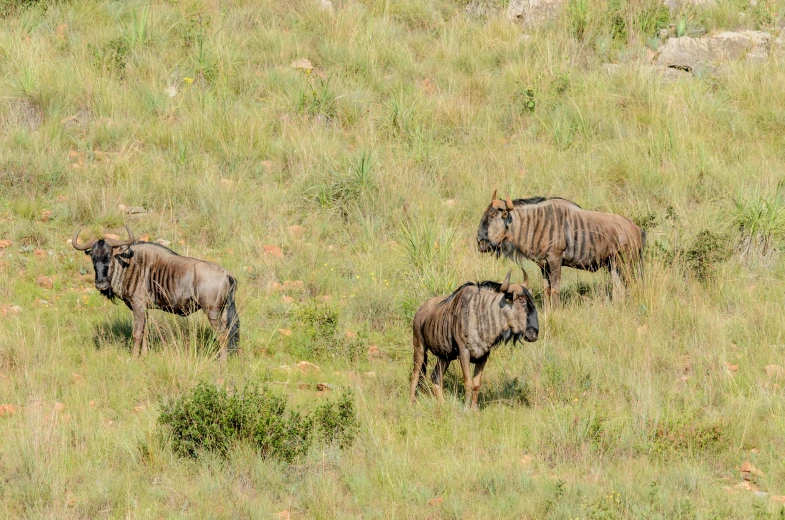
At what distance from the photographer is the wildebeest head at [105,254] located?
10242mm

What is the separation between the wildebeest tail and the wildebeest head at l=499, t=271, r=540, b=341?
270cm

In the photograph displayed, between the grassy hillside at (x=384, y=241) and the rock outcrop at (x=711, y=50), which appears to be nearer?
Answer: the grassy hillside at (x=384, y=241)

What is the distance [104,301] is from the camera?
38.3 ft

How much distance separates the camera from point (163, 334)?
35.4 feet

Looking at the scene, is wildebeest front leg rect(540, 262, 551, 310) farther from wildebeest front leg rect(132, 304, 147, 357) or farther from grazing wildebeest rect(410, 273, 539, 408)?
wildebeest front leg rect(132, 304, 147, 357)

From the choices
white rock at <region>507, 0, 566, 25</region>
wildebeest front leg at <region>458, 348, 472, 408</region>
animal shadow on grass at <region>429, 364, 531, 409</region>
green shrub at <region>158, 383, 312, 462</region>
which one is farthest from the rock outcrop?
green shrub at <region>158, 383, 312, 462</region>

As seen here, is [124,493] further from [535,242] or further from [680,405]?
[535,242]

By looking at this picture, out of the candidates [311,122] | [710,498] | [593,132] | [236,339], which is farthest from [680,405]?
[311,122]

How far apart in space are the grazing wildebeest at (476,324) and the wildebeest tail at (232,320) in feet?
6.21

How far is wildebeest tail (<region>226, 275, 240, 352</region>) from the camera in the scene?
1026 centimetres

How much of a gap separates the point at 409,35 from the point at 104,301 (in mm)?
8104

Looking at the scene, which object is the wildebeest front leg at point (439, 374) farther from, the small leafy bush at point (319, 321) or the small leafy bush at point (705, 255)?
the small leafy bush at point (705, 255)

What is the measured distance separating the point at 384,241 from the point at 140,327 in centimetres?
369

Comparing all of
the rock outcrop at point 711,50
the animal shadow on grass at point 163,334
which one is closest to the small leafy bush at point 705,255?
the animal shadow on grass at point 163,334
